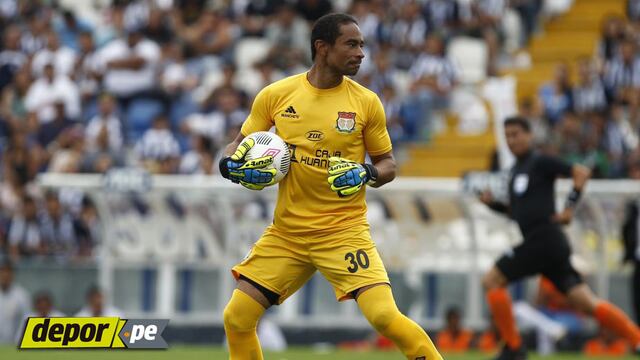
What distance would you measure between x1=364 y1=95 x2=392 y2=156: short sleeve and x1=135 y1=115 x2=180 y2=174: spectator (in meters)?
11.8

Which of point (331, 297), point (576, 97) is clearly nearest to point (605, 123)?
point (576, 97)

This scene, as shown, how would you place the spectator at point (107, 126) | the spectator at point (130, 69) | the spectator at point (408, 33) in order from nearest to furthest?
the spectator at point (107, 126)
the spectator at point (130, 69)
the spectator at point (408, 33)

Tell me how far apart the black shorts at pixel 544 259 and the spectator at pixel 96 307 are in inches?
242

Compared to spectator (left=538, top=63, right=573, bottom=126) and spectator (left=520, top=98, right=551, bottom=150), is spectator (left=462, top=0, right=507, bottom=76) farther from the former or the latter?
spectator (left=520, top=98, right=551, bottom=150)

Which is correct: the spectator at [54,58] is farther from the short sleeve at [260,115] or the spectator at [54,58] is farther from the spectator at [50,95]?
the short sleeve at [260,115]

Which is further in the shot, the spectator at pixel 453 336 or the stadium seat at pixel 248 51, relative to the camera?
the stadium seat at pixel 248 51

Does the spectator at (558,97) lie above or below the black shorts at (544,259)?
above

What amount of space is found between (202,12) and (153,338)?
57.8 feet

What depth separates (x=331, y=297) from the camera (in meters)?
19.0

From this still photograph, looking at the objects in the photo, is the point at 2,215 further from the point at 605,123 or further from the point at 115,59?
the point at 605,123

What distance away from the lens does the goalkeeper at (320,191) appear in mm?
9625

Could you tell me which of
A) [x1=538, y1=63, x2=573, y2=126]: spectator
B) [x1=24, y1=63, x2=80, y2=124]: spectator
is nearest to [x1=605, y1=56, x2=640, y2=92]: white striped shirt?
[x1=538, y1=63, x2=573, y2=126]: spectator

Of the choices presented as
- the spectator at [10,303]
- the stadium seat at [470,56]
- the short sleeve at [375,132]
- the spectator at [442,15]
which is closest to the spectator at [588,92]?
the stadium seat at [470,56]

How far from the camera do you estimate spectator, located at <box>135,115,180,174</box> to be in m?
21.7
